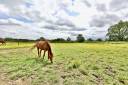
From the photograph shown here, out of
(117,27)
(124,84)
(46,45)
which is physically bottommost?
(124,84)

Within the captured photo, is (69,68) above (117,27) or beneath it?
beneath

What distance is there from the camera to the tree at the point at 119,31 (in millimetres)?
105256

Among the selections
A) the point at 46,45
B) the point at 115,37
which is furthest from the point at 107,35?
the point at 46,45

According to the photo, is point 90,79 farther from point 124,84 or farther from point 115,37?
point 115,37

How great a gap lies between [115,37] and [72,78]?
99653 millimetres

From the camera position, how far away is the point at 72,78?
1116 centimetres

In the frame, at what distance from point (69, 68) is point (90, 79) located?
110 inches

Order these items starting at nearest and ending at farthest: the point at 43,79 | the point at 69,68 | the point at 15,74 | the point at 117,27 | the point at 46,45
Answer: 1. the point at 43,79
2. the point at 15,74
3. the point at 69,68
4. the point at 46,45
5. the point at 117,27

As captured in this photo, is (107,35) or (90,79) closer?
(90,79)

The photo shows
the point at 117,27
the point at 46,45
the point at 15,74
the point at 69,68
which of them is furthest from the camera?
the point at 117,27

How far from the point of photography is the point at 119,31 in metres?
105

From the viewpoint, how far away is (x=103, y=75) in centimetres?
1238

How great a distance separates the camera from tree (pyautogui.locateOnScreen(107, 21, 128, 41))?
10526 centimetres

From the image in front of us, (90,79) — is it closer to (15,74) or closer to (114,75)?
(114,75)
